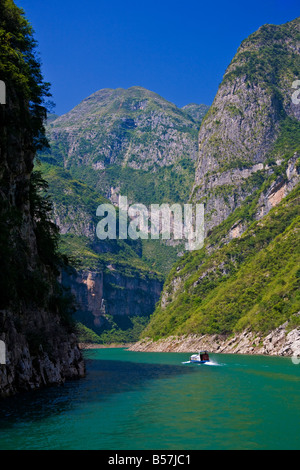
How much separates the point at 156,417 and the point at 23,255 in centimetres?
2392

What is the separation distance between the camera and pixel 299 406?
37156mm

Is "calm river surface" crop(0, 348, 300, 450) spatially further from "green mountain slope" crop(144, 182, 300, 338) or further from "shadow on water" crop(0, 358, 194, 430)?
"green mountain slope" crop(144, 182, 300, 338)

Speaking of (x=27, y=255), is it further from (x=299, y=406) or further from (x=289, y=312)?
(x=289, y=312)

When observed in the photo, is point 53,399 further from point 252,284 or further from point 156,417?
point 252,284

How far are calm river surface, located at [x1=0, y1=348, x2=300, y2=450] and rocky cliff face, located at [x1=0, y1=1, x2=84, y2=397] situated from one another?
338 centimetres

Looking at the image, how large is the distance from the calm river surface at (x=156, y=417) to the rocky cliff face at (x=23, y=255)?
338 centimetres

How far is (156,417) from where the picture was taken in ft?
109

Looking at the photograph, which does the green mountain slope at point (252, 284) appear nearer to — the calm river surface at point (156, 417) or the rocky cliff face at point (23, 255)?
the calm river surface at point (156, 417)

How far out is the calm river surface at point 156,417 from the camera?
25750 millimetres

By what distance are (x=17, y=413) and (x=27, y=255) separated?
21.8 meters

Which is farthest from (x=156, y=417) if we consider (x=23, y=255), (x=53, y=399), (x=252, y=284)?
(x=252, y=284)

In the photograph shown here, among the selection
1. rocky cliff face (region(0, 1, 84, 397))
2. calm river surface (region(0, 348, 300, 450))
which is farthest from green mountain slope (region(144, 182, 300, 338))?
rocky cliff face (region(0, 1, 84, 397))

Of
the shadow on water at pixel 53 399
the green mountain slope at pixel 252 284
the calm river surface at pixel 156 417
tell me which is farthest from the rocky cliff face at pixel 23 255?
the green mountain slope at pixel 252 284
